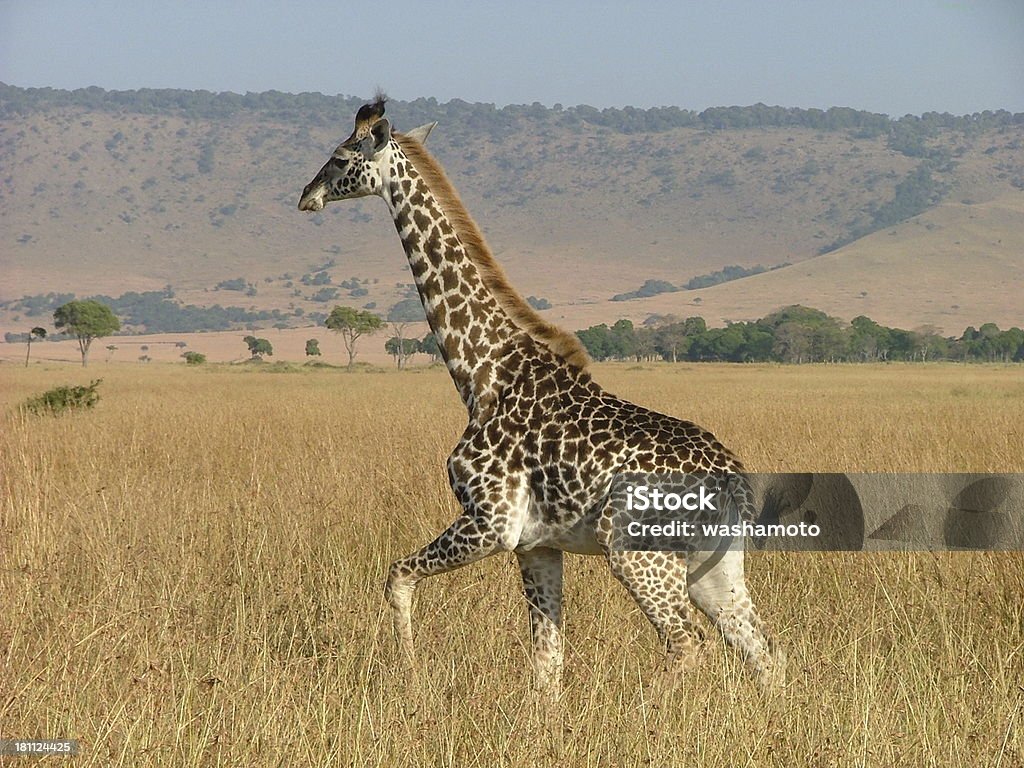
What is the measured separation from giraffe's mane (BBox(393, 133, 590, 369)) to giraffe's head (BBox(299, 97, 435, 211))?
17 centimetres

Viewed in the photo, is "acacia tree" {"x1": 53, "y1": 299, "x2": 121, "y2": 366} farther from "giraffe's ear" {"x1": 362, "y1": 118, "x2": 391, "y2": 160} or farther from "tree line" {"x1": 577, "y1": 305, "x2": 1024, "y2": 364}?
"giraffe's ear" {"x1": 362, "y1": 118, "x2": 391, "y2": 160}

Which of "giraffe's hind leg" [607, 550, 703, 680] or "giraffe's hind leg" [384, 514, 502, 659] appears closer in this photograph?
"giraffe's hind leg" [607, 550, 703, 680]

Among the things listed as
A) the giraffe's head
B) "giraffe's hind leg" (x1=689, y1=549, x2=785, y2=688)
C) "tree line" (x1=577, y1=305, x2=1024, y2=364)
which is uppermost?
the giraffe's head

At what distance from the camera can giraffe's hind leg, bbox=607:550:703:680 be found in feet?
16.5

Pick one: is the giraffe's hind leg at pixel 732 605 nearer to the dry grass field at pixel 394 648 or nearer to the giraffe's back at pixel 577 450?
Result: the dry grass field at pixel 394 648

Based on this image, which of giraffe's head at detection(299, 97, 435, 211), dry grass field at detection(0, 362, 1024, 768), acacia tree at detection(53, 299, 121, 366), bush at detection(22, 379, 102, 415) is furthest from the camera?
acacia tree at detection(53, 299, 121, 366)

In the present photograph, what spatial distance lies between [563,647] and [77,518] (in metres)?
3.74

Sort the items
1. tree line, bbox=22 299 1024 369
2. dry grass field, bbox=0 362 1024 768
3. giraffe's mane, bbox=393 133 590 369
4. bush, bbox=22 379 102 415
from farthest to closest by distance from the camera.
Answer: tree line, bbox=22 299 1024 369 < bush, bbox=22 379 102 415 < giraffe's mane, bbox=393 133 590 369 < dry grass field, bbox=0 362 1024 768

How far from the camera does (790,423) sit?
19.4m

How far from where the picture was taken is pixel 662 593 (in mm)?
5059

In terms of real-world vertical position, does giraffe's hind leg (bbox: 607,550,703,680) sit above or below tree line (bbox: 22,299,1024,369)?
above

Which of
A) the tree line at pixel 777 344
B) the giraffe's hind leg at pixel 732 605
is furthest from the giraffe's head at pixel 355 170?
the tree line at pixel 777 344
